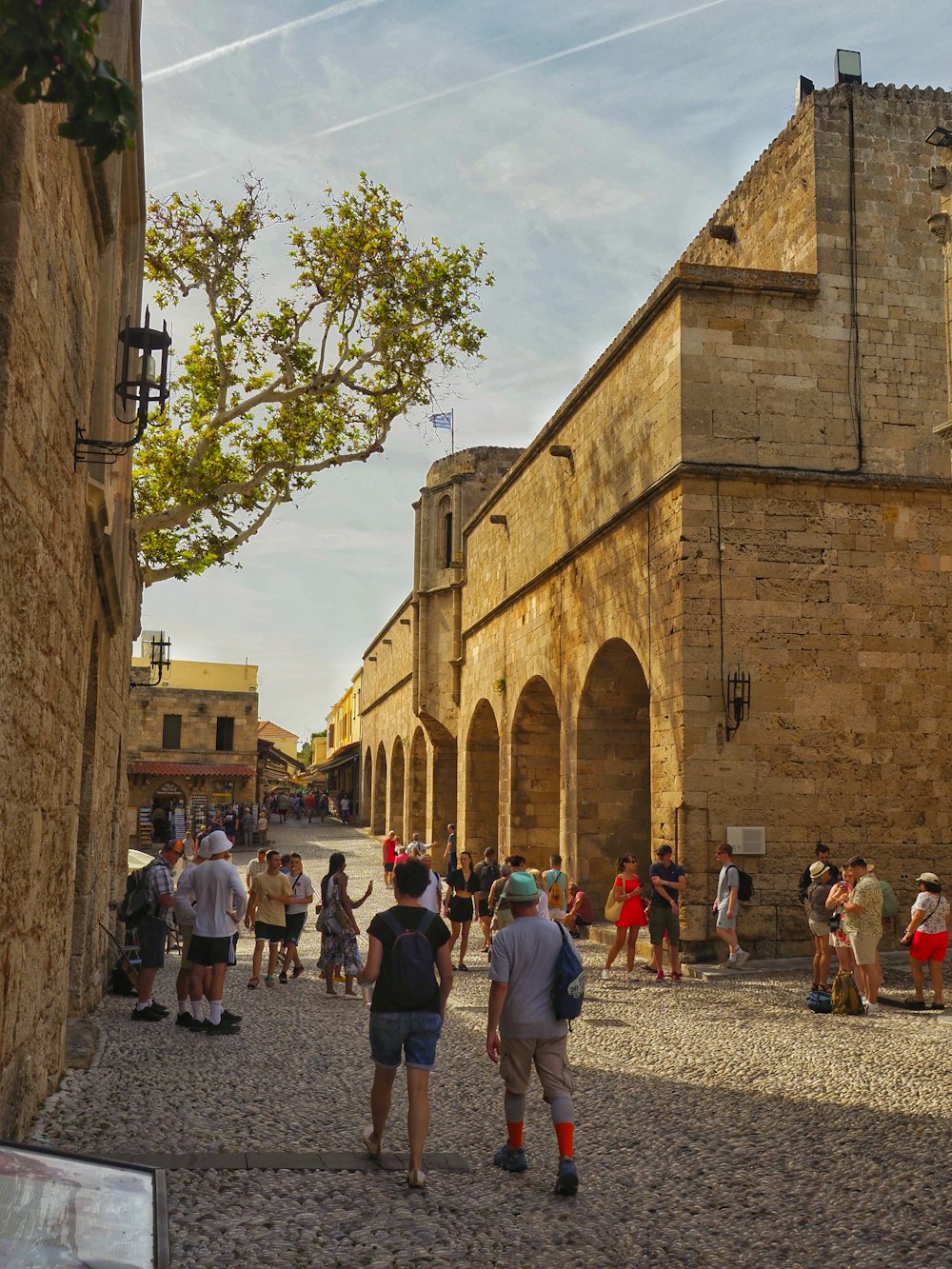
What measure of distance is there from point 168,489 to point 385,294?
3788mm

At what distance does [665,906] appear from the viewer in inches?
447

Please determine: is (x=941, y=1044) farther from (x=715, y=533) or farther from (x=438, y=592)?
A: (x=438, y=592)

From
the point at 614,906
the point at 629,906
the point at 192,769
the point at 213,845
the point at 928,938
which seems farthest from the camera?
the point at 192,769

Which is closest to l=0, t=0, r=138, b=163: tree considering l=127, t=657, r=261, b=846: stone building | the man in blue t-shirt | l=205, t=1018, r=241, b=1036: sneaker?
l=205, t=1018, r=241, b=1036: sneaker

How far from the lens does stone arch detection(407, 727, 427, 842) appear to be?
105 feet

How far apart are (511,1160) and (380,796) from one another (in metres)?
38.1

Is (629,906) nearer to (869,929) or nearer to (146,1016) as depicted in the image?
(869,929)

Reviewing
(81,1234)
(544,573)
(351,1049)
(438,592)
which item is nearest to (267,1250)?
(81,1234)

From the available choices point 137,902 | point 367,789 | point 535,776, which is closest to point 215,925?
point 137,902

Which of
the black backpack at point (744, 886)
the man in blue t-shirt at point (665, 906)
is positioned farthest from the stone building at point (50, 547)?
the black backpack at point (744, 886)

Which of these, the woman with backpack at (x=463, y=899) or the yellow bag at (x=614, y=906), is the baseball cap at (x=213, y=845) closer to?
the woman with backpack at (x=463, y=899)

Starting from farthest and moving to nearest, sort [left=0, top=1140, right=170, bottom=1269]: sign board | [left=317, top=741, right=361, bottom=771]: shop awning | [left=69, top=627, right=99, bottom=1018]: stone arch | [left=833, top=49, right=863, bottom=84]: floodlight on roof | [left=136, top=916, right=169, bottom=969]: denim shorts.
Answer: [left=317, top=741, right=361, bottom=771]: shop awning
[left=833, top=49, right=863, bottom=84]: floodlight on roof
[left=136, top=916, right=169, bottom=969]: denim shorts
[left=69, top=627, right=99, bottom=1018]: stone arch
[left=0, top=1140, right=170, bottom=1269]: sign board

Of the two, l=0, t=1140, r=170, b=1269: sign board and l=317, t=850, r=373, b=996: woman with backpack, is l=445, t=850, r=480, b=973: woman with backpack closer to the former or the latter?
l=317, t=850, r=373, b=996: woman with backpack

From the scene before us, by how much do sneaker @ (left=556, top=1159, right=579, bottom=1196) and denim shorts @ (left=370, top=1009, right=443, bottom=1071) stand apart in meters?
0.69
